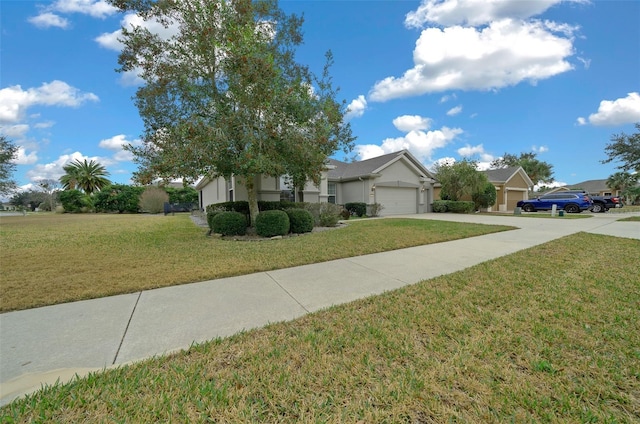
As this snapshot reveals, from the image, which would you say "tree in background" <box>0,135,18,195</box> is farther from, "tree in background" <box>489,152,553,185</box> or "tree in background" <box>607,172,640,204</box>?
"tree in background" <box>489,152,553,185</box>

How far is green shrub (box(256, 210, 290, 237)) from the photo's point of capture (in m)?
9.62

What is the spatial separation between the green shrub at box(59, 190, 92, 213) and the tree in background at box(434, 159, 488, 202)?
131 ft

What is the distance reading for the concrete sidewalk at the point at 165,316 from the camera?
250 cm

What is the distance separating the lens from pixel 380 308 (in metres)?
3.52

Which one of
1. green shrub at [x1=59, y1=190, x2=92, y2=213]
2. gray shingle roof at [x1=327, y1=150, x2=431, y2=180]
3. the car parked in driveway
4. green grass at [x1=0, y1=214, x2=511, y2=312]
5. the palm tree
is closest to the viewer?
green grass at [x1=0, y1=214, x2=511, y2=312]

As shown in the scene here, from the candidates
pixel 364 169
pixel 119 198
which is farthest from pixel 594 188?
pixel 119 198

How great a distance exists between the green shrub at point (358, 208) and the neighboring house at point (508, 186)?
Answer: 10.9m

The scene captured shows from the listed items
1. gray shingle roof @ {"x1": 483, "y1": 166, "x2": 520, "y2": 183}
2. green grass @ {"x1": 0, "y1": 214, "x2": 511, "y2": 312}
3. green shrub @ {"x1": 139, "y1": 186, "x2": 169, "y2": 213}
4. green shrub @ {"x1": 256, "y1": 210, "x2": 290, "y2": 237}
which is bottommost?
green grass @ {"x1": 0, "y1": 214, "x2": 511, "y2": 312}

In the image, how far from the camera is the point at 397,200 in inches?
804

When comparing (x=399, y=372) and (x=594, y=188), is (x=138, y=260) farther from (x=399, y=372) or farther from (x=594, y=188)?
(x=594, y=188)

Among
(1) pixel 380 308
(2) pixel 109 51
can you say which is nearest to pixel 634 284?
(1) pixel 380 308

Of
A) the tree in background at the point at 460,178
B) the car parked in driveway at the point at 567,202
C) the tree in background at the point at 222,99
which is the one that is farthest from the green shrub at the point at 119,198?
the car parked in driveway at the point at 567,202

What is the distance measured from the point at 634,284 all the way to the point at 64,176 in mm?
59092

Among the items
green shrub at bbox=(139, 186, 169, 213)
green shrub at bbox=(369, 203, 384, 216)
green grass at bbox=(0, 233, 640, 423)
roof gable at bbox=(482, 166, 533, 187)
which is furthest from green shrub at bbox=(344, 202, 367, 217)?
green shrub at bbox=(139, 186, 169, 213)
